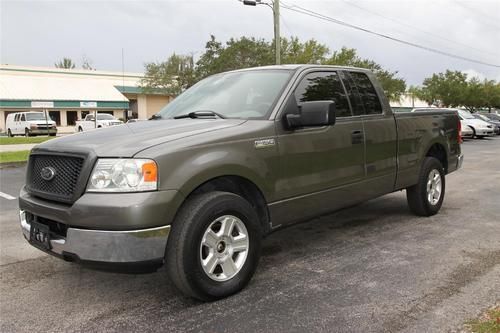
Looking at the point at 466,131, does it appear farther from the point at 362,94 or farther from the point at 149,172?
the point at 149,172

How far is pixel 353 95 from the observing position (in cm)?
522

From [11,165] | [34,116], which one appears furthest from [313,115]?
[34,116]

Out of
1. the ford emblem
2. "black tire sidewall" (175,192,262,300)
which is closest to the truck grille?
the ford emblem

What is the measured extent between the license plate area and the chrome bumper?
0.76 ft

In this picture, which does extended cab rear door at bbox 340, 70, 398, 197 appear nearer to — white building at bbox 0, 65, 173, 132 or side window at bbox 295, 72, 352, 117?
side window at bbox 295, 72, 352, 117

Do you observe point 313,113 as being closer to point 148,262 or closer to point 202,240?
point 202,240

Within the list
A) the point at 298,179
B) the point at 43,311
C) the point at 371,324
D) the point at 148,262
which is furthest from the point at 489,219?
the point at 43,311

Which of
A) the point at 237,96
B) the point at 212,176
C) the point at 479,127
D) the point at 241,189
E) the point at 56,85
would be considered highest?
the point at 56,85

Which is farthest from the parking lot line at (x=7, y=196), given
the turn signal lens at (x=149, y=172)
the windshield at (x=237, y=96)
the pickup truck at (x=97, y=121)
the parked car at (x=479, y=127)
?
the pickup truck at (x=97, y=121)

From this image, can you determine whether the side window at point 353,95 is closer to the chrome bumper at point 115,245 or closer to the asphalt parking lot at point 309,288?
the asphalt parking lot at point 309,288

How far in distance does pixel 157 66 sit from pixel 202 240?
50418mm

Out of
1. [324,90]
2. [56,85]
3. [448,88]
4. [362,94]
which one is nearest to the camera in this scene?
[324,90]

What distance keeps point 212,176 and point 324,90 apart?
1.86 m

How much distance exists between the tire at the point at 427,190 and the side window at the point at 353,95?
1.50 m
